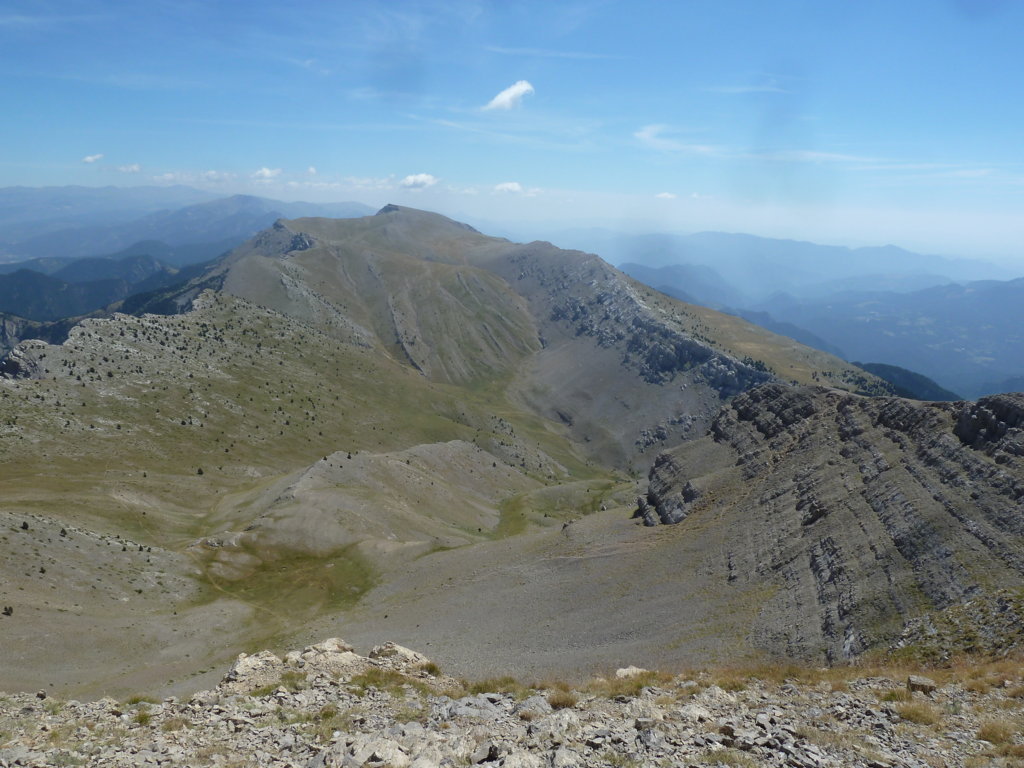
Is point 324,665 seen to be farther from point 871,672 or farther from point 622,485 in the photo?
point 622,485

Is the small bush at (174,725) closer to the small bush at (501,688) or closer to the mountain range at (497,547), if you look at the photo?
the small bush at (501,688)

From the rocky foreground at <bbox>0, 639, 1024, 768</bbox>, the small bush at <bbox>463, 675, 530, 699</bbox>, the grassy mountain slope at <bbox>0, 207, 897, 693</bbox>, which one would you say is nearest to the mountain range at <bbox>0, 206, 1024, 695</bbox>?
the grassy mountain slope at <bbox>0, 207, 897, 693</bbox>

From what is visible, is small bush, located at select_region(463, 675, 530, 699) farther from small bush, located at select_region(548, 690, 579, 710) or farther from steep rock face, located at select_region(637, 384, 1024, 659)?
steep rock face, located at select_region(637, 384, 1024, 659)

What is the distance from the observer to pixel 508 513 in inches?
4609

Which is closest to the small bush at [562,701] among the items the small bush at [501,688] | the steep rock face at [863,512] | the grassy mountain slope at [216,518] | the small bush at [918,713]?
the small bush at [501,688]

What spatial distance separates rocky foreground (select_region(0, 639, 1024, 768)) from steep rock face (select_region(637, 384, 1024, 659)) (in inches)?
629

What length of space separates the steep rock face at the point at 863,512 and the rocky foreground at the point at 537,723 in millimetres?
15984

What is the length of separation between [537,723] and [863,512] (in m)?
43.8

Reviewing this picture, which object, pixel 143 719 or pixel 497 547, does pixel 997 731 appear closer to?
pixel 143 719

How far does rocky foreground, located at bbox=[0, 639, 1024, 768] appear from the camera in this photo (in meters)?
16.5

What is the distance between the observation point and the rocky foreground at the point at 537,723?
1655cm

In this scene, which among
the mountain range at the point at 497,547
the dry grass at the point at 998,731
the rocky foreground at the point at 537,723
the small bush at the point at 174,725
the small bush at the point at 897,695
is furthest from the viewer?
the mountain range at the point at 497,547

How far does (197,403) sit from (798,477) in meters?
133

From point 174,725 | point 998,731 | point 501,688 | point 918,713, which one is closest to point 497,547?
point 501,688
